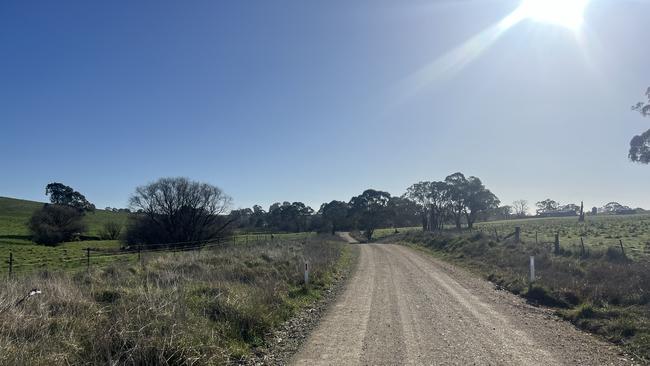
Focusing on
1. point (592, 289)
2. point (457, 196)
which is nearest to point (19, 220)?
point (457, 196)

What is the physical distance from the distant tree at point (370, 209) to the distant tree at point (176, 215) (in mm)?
31827

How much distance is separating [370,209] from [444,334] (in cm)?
8253

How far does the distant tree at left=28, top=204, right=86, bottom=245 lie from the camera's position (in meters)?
66.5

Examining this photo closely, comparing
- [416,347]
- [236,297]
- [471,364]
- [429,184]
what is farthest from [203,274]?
[429,184]

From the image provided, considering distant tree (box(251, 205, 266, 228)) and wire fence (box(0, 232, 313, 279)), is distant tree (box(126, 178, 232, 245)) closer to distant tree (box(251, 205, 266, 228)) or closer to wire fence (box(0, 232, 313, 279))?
wire fence (box(0, 232, 313, 279))

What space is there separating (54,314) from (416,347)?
6554 mm

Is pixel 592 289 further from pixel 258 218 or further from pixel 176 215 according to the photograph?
pixel 258 218

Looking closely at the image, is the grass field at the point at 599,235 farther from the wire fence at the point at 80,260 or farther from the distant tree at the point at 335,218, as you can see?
the distant tree at the point at 335,218

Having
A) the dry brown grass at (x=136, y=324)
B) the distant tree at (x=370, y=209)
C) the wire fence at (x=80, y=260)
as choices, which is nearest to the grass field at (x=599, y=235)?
the dry brown grass at (x=136, y=324)

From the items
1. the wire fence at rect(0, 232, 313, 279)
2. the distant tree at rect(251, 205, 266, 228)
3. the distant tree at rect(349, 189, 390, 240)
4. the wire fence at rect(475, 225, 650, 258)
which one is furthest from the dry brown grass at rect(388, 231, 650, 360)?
the distant tree at rect(251, 205, 266, 228)

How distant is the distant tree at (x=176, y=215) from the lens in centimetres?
6238

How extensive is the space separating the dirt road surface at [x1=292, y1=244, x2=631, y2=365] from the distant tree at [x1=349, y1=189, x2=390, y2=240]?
71966 mm

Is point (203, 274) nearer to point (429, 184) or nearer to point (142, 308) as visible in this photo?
point (142, 308)

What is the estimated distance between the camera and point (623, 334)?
26.4 ft
